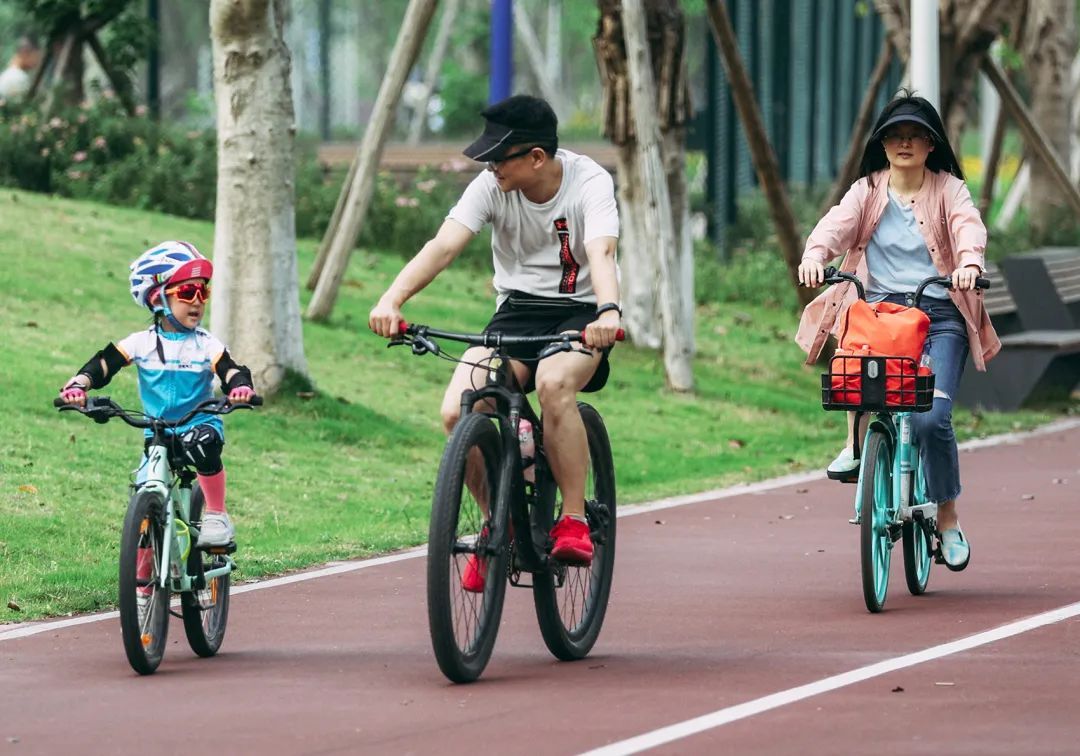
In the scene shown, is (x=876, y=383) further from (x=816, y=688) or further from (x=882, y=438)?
(x=816, y=688)

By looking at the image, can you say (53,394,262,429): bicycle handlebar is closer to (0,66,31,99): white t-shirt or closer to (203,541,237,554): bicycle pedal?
(203,541,237,554): bicycle pedal

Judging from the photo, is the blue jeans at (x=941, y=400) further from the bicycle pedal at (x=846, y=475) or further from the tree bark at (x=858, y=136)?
the tree bark at (x=858, y=136)

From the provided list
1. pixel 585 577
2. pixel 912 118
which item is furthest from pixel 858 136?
pixel 585 577

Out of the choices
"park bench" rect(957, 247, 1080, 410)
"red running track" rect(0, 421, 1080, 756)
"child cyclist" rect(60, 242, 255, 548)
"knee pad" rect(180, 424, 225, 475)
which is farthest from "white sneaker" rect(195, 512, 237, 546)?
"park bench" rect(957, 247, 1080, 410)

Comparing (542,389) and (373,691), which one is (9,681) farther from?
(542,389)

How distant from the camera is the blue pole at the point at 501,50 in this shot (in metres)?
22.0

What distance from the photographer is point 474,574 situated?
731 centimetres

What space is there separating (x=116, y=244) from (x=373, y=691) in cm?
1229

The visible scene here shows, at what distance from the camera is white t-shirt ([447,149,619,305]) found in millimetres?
7809

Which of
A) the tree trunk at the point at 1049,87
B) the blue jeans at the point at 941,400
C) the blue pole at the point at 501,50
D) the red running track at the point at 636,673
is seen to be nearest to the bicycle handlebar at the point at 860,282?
the blue jeans at the point at 941,400

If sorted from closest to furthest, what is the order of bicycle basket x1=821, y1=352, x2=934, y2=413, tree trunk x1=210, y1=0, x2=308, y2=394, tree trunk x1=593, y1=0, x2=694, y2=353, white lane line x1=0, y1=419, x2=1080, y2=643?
1. white lane line x1=0, y1=419, x2=1080, y2=643
2. bicycle basket x1=821, y1=352, x2=934, y2=413
3. tree trunk x1=210, y1=0, x2=308, y2=394
4. tree trunk x1=593, y1=0, x2=694, y2=353

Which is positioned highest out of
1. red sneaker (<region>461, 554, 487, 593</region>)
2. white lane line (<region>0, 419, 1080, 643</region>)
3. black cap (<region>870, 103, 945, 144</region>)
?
black cap (<region>870, 103, 945, 144</region>)

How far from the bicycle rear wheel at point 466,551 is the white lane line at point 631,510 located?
79.5 inches

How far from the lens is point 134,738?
21.5ft
